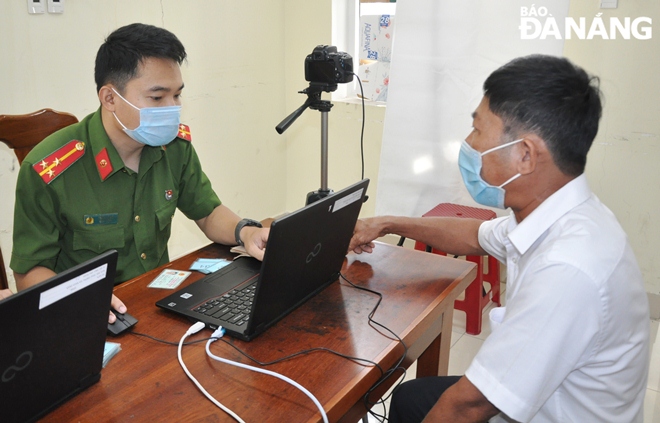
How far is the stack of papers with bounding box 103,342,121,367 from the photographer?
1174mm

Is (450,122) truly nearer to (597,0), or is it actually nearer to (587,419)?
(597,0)

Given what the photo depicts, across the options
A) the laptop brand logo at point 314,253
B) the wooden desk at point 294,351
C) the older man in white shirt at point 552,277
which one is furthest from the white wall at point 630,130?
the laptop brand logo at point 314,253

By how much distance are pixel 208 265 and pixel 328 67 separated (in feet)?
2.67

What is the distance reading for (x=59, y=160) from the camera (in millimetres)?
1575

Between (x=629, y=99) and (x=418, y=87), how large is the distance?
2.98ft

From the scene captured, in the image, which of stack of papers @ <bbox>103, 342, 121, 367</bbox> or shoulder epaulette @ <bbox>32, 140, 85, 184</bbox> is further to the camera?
shoulder epaulette @ <bbox>32, 140, 85, 184</bbox>

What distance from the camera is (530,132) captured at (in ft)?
3.97

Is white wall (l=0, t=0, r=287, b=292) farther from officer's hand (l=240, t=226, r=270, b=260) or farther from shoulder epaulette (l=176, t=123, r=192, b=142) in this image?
officer's hand (l=240, t=226, r=270, b=260)

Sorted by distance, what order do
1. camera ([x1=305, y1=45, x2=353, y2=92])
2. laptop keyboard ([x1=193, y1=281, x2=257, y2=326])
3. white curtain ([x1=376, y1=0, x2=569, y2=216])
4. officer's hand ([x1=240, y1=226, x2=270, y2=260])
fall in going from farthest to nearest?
white curtain ([x1=376, y1=0, x2=569, y2=216])
camera ([x1=305, y1=45, x2=353, y2=92])
officer's hand ([x1=240, y1=226, x2=270, y2=260])
laptop keyboard ([x1=193, y1=281, x2=257, y2=326])

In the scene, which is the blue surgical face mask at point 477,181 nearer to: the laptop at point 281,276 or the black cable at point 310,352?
the laptop at point 281,276

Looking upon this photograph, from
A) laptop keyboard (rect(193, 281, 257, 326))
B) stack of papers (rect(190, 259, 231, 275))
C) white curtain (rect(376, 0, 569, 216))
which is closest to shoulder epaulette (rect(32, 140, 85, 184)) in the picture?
stack of papers (rect(190, 259, 231, 275))

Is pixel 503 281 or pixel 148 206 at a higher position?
pixel 148 206

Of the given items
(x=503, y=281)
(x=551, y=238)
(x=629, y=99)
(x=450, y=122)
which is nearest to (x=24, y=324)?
(x=551, y=238)

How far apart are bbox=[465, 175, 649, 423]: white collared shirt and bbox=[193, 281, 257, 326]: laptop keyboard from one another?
19.3 inches
